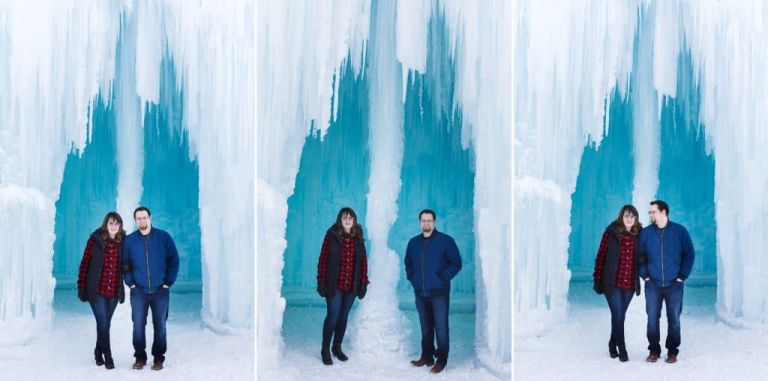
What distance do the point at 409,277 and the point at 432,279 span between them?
5.0 inches

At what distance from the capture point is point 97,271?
3625mm

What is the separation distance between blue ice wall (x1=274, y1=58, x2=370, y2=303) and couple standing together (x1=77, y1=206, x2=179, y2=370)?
0.62 metres

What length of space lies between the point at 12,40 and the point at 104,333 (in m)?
1.56

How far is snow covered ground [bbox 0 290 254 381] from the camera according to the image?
3656 millimetres

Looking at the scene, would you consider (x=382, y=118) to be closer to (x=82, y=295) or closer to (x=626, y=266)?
(x=626, y=266)

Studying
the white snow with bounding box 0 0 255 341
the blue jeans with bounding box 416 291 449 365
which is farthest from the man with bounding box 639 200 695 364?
the white snow with bounding box 0 0 255 341

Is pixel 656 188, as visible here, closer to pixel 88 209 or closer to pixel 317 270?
pixel 317 270

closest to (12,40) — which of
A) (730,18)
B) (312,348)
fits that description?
(312,348)

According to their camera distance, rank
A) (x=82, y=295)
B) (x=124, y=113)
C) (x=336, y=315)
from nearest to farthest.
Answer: (x=82, y=295) < (x=124, y=113) < (x=336, y=315)

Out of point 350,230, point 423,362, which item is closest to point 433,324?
point 423,362

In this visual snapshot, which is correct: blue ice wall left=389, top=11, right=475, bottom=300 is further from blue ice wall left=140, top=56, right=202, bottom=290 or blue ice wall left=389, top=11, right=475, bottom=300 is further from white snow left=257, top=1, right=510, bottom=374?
blue ice wall left=140, top=56, right=202, bottom=290

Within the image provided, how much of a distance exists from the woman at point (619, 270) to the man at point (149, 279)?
212 cm

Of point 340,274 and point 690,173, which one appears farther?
point 340,274

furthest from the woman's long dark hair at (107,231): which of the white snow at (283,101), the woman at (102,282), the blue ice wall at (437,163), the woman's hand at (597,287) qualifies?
the woman's hand at (597,287)
